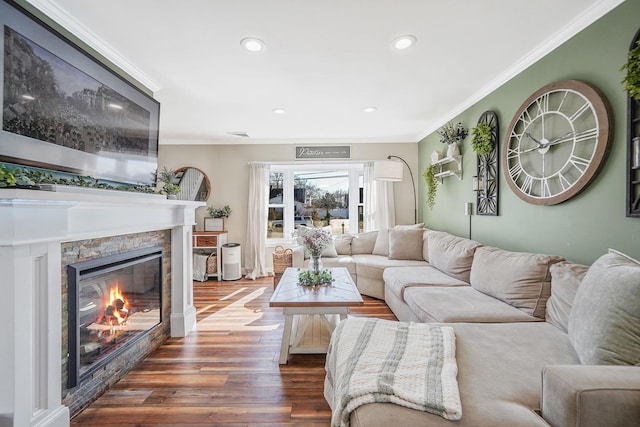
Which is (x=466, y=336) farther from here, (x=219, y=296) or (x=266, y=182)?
(x=266, y=182)

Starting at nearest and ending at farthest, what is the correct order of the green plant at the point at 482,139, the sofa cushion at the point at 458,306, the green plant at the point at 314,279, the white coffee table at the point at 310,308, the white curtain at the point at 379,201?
the sofa cushion at the point at 458,306, the white coffee table at the point at 310,308, the green plant at the point at 314,279, the green plant at the point at 482,139, the white curtain at the point at 379,201

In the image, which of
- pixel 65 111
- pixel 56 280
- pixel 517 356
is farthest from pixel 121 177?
pixel 517 356

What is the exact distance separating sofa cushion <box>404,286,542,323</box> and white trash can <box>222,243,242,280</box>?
3.10 metres

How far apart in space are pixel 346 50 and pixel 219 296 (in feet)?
11.0

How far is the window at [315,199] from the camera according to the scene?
5242 millimetres

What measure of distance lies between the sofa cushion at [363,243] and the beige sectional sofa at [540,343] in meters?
2.06

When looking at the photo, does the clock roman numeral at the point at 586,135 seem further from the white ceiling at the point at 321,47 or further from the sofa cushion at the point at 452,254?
the sofa cushion at the point at 452,254

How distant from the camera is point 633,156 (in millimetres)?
1544

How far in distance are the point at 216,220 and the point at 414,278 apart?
349cm

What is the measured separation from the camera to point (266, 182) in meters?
5.07

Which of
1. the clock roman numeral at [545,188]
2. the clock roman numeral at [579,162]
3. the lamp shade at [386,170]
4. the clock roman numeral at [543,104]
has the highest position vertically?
the clock roman numeral at [543,104]

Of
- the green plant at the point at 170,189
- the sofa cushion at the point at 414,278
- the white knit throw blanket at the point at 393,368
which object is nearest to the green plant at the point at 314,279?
the sofa cushion at the point at 414,278

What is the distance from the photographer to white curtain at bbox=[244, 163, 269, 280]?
499cm

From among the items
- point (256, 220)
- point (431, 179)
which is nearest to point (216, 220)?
point (256, 220)
